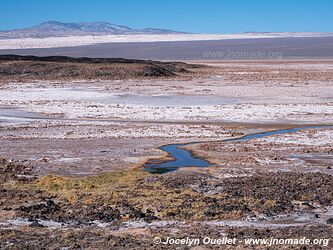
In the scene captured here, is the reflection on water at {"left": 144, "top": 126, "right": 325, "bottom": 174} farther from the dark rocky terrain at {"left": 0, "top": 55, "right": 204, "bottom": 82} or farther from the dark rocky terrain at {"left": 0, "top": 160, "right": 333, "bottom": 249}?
the dark rocky terrain at {"left": 0, "top": 55, "right": 204, "bottom": 82}

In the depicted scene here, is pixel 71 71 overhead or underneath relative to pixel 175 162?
overhead

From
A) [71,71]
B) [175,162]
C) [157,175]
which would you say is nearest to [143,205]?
[157,175]

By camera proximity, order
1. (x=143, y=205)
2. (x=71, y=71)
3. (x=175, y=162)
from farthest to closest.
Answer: (x=71, y=71)
(x=175, y=162)
(x=143, y=205)

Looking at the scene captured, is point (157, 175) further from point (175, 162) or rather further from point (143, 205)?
point (143, 205)

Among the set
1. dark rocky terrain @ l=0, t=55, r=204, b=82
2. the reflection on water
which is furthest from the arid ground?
dark rocky terrain @ l=0, t=55, r=204, b=82

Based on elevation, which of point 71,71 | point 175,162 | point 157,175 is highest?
point 71,71

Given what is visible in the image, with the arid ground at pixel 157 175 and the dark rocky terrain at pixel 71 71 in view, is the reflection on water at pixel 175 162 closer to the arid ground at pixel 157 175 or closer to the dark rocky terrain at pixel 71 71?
the arid ground at pixel 157 175

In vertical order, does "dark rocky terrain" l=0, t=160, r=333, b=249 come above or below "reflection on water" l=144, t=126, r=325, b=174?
above

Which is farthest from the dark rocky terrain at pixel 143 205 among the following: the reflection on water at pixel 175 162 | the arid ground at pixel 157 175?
the reflection on water at pixel 175 162

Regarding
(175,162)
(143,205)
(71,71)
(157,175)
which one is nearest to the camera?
(143,205)
